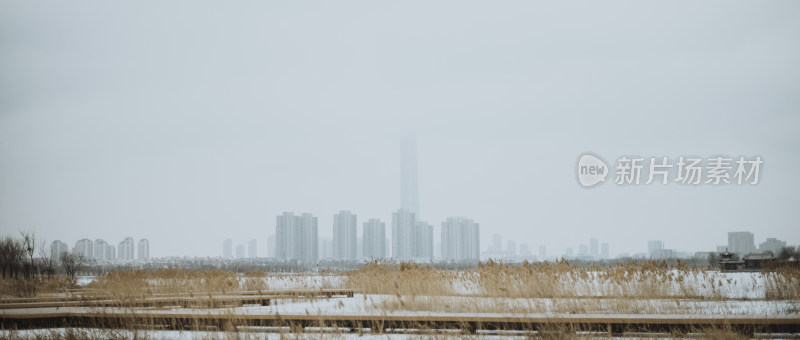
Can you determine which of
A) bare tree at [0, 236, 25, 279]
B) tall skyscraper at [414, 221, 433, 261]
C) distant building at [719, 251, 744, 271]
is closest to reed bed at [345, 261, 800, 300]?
bare tree at [0, 236, 25, 279]

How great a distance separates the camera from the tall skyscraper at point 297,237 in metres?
101

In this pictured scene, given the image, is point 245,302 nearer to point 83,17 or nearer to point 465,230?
point 83,17

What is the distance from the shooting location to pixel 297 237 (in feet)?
338

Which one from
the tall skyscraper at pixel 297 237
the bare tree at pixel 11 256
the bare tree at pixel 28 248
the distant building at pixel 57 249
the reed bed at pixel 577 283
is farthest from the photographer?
the tall skyscraper at pixel 297 237

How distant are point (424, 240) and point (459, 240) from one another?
15630mm

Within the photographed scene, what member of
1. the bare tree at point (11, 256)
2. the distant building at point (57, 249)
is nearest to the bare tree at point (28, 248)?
the bare tree at point (11, 256)

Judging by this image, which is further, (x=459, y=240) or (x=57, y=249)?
(x=459, y=240)

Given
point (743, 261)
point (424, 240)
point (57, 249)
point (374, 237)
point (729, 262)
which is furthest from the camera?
point (424, 240)

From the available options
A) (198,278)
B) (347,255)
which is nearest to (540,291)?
(198,278)

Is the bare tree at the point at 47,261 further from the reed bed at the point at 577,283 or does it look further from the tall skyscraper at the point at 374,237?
the tall skyscraper at the point at 374,237

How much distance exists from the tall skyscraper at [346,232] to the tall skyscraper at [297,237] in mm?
3698

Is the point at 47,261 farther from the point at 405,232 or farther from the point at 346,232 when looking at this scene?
the point at 405,232

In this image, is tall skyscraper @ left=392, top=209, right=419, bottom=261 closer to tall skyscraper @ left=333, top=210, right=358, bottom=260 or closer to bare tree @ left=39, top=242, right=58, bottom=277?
tall skyscraper @ left=333, top=210, right=358, bottom=260

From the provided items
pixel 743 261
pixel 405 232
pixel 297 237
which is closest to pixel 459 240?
pixel 405 232
